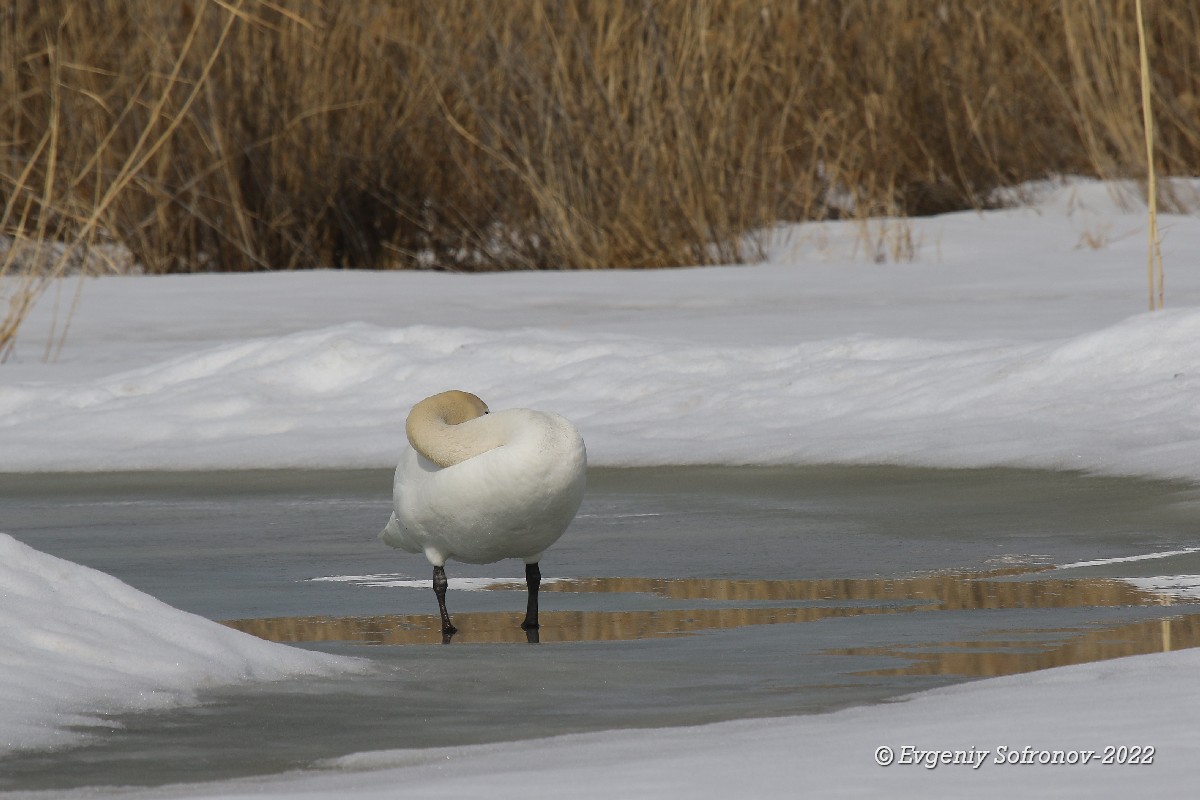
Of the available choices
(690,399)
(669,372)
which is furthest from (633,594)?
(669,372)

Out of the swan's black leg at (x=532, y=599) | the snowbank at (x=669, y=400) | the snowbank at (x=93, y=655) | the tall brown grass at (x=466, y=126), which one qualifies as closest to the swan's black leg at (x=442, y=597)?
the swan's black leg at (x=532, y=599)

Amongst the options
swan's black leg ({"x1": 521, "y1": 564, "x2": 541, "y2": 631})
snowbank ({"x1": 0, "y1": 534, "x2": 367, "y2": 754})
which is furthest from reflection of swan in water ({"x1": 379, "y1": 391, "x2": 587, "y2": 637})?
snowbank ({"x1": 0, "y1": 534, "x2": 367, "y2": 754})

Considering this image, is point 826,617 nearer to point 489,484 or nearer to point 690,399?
point 489,484

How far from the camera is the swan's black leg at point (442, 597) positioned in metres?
3.69

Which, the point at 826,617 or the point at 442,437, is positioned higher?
the point at 442,437

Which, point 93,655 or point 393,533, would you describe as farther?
point 393,533

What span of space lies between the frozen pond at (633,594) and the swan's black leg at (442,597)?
4 cm

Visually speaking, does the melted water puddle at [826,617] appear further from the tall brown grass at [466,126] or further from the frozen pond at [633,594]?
the tall brown grass at [466,126]

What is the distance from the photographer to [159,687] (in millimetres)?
2789

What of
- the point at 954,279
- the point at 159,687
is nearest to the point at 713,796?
the point at 159,687

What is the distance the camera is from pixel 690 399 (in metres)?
6.52

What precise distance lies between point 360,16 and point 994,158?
13.5ft

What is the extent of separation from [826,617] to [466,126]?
29.1ft

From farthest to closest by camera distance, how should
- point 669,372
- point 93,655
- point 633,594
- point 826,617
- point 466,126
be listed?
1. point 466,126
2. point 669,372
3. point 633,594
4. point 826,617
5. point 93,655
